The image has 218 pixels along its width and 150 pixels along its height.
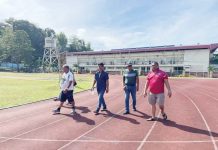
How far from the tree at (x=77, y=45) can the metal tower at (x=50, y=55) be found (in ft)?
96.6

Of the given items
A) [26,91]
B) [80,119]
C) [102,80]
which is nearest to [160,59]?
[26,91]

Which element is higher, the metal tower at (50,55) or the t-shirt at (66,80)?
the metal tower at (50,55)

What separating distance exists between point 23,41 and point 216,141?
3557 inches

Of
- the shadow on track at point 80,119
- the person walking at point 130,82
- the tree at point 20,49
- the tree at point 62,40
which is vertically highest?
the tree at point 62,40

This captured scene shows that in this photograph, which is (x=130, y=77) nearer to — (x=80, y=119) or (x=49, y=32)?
(x=80, y=119)

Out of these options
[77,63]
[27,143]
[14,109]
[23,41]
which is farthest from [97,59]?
[27,143]

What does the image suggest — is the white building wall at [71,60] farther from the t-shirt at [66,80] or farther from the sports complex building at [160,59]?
the t-shirt at [66,80]

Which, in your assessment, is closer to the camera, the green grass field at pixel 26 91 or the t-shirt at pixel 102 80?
the t-shirt at pixel 102 80

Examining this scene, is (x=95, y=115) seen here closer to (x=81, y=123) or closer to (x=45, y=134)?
(x=81, y=123)

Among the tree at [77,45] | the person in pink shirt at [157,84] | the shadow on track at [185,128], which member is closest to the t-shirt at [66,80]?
the person in pink shirt at [157,84]

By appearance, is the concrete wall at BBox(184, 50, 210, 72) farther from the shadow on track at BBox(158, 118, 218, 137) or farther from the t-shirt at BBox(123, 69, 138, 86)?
the shadow on track at BBox(158, 118, 218, 137)

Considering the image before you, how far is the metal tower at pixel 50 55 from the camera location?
8819 cm

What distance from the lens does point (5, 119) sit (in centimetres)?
1026

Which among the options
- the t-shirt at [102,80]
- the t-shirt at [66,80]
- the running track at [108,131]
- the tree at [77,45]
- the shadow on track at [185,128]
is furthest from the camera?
the tree at [77,45]
